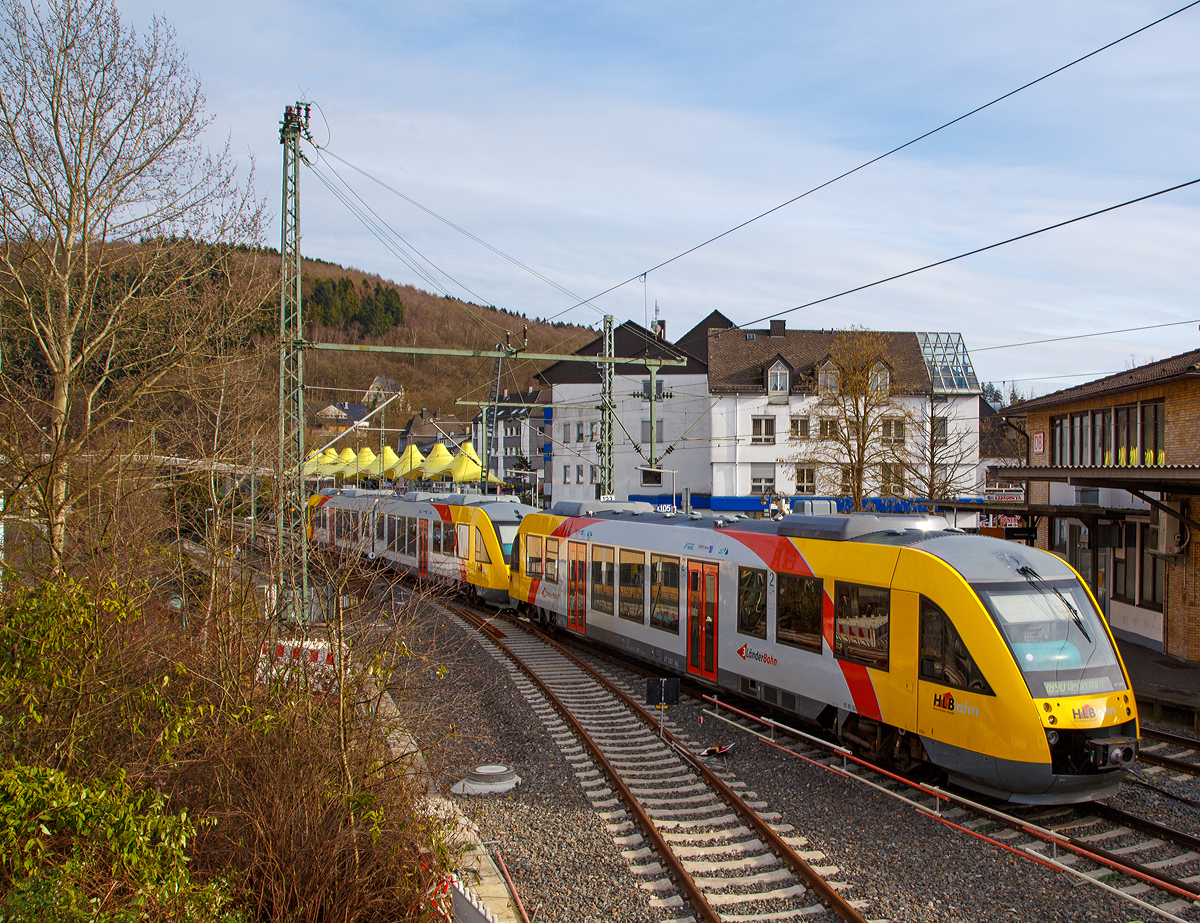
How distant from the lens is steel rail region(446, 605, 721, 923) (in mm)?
7004

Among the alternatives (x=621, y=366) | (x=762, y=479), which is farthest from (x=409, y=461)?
(x=762, y=479)

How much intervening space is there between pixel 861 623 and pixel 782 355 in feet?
121

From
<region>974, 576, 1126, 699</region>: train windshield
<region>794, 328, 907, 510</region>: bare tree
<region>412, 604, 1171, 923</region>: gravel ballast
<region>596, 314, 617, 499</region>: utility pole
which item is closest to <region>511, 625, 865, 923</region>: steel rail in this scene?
<region>412, 604, 1171, 923</region>: gravel ballast

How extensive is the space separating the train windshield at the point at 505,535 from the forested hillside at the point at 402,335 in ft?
199

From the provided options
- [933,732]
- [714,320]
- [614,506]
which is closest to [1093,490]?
[614,506]

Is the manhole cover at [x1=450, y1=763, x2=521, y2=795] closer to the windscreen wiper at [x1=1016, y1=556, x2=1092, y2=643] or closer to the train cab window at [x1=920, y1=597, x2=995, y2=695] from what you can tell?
the train cab window at [x1=920, y1=597, x2=995, y2=695]

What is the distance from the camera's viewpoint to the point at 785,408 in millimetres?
44438

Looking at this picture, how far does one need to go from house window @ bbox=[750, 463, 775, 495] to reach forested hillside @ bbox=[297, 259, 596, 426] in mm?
44841

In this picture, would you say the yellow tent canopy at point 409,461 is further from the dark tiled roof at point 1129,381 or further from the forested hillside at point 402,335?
the forested hillside at point 402,335

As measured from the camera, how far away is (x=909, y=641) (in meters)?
9.32

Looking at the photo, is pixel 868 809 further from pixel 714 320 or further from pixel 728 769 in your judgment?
pixel 714 320

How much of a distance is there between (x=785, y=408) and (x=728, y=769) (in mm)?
35428

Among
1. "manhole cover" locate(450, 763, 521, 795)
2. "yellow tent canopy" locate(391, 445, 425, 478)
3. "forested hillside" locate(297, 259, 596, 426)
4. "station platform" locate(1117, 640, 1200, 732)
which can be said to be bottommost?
"station platform" locate(1117, 640, 1200, 732)

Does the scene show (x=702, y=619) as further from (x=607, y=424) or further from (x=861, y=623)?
(x=607, y=424)
